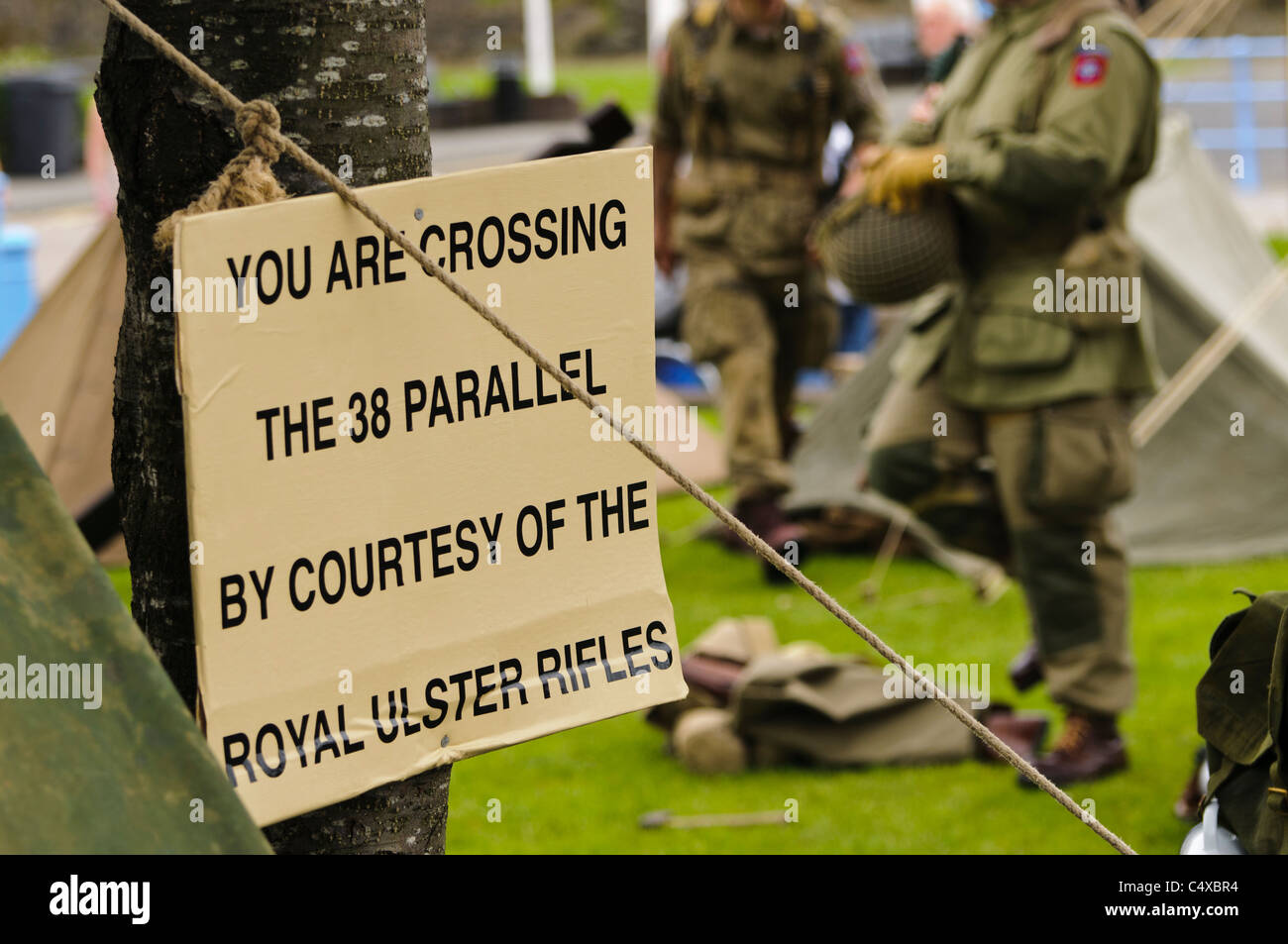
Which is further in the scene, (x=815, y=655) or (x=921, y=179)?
(x=815, y=655)

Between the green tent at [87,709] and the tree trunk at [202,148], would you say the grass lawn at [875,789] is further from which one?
the green tent at [87,709]

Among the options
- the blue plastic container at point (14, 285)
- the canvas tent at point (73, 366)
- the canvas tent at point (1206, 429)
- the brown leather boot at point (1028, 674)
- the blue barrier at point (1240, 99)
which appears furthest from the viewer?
the blue barrier at point (1240, 99)

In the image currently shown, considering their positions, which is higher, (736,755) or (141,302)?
(141,302)

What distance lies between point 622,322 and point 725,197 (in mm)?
4836

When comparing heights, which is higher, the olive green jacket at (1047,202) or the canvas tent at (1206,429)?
the olive green jacket at (1047,202)

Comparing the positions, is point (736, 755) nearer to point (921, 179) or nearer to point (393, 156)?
point (921, 179)

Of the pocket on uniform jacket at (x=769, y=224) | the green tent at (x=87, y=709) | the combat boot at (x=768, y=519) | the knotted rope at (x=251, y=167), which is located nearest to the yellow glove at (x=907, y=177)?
the pocket on uniform jacket at (x=769, y=224)

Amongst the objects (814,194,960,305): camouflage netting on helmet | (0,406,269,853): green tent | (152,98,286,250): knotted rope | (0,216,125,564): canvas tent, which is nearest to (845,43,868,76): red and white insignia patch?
(814,194,960,305): camouflage netting on helmet

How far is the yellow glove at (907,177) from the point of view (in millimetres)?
4434

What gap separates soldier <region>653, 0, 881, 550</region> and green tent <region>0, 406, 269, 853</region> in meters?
5.09

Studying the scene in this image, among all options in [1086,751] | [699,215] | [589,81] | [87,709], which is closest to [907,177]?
[1086,751]

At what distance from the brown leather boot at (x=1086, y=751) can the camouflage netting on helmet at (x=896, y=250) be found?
1.23 meters
